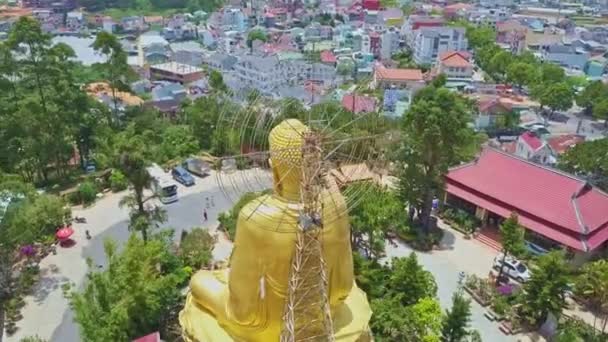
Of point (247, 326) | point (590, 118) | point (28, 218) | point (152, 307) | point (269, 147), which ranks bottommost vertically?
point (590, 118)

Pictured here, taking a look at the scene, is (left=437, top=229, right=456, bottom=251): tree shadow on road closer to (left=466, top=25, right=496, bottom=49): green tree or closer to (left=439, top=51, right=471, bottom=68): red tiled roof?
(left=439, top=51, right=471, bottom=68): red tiled roof

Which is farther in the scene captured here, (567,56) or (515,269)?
(567,56)

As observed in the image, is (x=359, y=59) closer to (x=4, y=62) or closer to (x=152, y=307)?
(x=4, y=62)

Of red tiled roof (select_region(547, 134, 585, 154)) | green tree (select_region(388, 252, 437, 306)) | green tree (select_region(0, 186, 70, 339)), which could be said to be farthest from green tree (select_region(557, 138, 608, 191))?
green tree (select_region(0, 186, 70, 339))

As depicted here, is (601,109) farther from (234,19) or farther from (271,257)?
(234,19)

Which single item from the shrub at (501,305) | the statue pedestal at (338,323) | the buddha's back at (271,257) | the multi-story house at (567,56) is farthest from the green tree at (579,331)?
the multi-story house at (567,56)

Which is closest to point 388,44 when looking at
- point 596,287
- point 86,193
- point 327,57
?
point 327,57

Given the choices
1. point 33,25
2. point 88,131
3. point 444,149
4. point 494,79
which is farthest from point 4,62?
point 494,79
